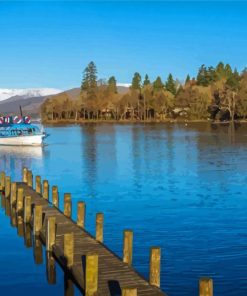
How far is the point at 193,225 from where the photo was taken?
2941cm

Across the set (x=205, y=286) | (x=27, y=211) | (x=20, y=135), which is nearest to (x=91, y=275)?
(x=205, y=286)

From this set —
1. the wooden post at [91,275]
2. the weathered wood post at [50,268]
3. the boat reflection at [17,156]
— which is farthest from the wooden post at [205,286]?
the boat reflection at [17,156]

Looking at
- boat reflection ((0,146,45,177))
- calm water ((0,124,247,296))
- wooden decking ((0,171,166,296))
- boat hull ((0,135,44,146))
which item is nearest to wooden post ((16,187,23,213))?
calm water ((0,124,247,296))

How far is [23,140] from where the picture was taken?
3546 inches

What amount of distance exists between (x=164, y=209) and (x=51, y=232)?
1321 cm

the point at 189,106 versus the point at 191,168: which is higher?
the point at 189,106

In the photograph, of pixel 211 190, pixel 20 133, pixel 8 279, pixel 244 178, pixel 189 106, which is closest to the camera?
pixel 8 279

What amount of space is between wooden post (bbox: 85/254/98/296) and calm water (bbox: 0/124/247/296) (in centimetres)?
395

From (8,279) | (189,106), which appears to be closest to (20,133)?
(8,279)

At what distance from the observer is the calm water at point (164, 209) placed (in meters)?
21.3

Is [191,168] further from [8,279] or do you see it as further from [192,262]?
[8,279]

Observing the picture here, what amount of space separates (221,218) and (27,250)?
12.6 meters

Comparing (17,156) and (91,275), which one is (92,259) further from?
(17,156)

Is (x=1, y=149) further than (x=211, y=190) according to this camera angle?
Yes
